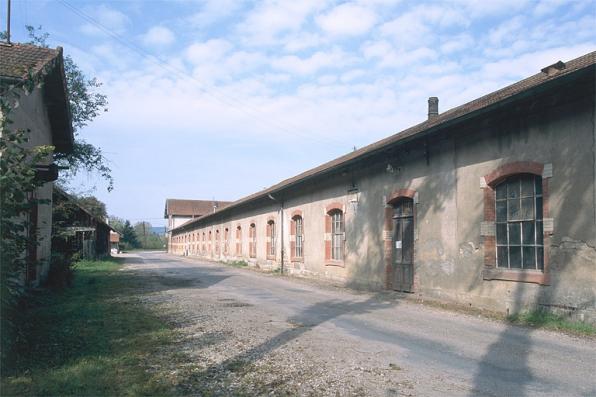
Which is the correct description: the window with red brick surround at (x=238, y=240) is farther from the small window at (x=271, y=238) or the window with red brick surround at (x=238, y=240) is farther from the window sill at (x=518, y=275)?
the window sill at (x=518, y=275)

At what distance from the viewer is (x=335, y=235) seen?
598 inches

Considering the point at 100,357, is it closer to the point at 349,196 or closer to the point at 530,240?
the point at 530,240

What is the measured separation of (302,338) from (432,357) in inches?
69.8

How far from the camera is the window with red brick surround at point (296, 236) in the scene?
17852mm

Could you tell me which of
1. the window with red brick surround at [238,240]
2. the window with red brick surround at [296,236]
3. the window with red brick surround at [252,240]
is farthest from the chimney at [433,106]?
the window with red brick surround at [238,240]

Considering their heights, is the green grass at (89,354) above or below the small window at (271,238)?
below

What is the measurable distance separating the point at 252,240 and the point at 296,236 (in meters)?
6.64

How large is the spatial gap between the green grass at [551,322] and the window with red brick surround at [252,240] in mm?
17275

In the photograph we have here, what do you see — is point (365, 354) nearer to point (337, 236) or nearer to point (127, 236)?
point (337, 236)

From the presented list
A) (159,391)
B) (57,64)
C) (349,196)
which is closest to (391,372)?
(159,391)

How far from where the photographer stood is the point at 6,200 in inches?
169

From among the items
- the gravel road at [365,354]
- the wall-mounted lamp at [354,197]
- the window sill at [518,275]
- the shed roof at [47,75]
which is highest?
the shed roof at [47,75]

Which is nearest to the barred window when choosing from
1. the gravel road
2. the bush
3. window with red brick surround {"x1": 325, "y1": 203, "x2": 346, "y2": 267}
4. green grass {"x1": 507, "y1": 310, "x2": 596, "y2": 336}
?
green grass {"x1": 507, "y1": 310, "x2": 596, "y2": 336}

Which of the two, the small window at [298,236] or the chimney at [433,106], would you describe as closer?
the chimney at [433,106]
